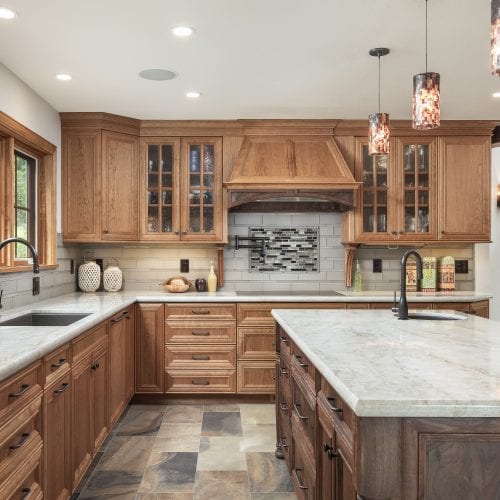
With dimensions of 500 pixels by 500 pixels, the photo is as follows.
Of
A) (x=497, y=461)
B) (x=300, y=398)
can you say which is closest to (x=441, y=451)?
(x=497, y=461)

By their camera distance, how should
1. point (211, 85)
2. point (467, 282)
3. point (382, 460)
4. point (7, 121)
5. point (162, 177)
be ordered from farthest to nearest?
point (467, 282) → point (162, 177) → point (211, 85) → point (7, 121) → point (382, 460)

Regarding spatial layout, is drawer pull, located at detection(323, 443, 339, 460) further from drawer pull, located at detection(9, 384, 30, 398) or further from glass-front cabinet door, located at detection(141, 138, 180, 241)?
glass-front cabinet door, located at detection(141, 138, 180, 241)

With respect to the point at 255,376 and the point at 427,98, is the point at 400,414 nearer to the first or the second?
the point at 427,98

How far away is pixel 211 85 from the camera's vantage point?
12.3 feet

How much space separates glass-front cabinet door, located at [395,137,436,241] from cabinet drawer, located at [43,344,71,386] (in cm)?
324

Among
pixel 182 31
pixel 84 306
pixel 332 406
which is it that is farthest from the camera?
pixel 84 306

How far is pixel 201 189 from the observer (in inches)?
186

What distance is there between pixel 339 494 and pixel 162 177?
3525 millimetres

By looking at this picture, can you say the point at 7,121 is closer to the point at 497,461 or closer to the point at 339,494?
the point at 339,494

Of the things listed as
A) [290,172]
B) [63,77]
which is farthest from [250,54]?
[290,172]

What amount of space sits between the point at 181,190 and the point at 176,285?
0.84 m

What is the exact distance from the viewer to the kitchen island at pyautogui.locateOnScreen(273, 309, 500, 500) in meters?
1.30

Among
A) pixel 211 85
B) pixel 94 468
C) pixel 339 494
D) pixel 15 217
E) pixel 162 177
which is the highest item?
pixel 211 85

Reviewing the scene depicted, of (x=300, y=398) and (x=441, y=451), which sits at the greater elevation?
(x=441, y=451)
